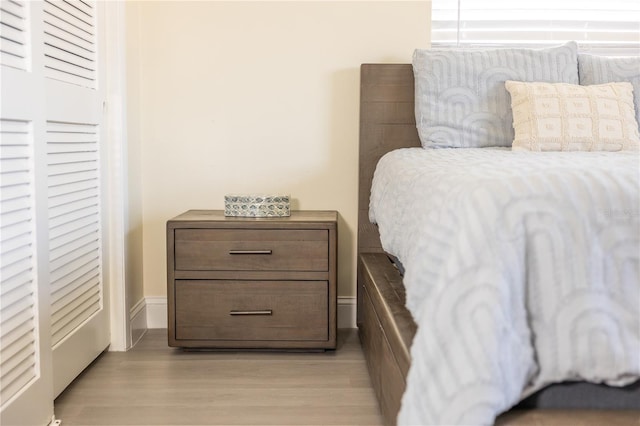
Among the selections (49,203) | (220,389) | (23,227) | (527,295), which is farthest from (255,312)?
(527,295)

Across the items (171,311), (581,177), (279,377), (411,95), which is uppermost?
(411,95)

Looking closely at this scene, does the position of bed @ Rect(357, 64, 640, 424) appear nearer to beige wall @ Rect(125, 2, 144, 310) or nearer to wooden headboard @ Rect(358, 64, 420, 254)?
wooden headboard @ Rect(358, 64, 420, 254)

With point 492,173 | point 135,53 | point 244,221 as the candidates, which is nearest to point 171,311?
point 244,221

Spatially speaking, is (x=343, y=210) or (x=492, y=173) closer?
(x=492, y=173)

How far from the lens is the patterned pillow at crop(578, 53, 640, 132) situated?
96.3 inches

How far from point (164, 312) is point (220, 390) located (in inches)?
31.4

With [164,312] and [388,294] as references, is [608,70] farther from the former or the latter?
[164,312]

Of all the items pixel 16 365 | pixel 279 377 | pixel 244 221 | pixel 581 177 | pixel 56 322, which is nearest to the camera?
pixel 581 177

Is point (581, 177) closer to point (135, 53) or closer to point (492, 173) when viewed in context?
point (492, 173)

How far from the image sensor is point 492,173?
4.28ft

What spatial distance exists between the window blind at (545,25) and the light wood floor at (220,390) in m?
1.43

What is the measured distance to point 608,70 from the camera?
2.47 m

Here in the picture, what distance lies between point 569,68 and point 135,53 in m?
1.68

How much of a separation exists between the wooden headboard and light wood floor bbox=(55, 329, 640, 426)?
23.2 inches
